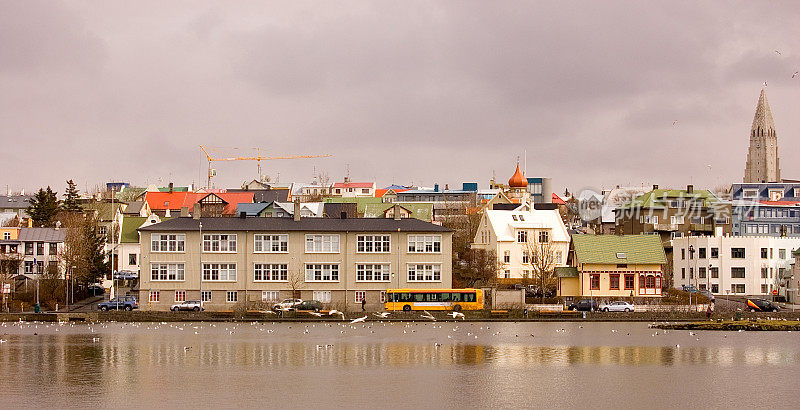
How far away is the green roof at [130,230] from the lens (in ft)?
384

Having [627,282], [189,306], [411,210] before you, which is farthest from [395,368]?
[411,210]

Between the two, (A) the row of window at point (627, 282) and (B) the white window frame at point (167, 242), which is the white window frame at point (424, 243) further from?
(B) the white window frame at point (167, 242)

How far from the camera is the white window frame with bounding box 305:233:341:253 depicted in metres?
95.2

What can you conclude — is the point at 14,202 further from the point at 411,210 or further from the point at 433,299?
the point at 433,299

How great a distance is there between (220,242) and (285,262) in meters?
5.88

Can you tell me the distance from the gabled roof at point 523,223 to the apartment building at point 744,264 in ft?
50.1

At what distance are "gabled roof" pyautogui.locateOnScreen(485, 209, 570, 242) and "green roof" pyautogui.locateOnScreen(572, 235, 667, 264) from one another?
12.9 metres

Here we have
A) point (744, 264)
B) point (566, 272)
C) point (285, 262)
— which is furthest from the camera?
point (744, 264)

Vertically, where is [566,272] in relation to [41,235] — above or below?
below

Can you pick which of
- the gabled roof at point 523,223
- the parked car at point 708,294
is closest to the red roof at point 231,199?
the gabled roof at point 523,223

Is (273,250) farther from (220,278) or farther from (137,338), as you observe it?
(137,338)

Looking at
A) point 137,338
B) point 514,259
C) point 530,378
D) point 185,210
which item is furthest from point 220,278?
point 530,378

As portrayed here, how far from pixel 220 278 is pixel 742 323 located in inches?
1707

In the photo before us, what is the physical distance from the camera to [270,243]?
9525 centimetres
